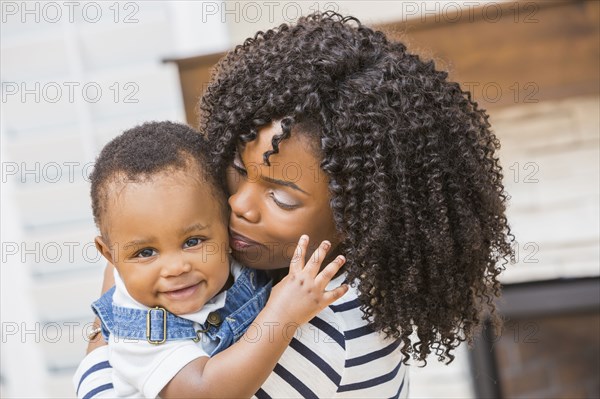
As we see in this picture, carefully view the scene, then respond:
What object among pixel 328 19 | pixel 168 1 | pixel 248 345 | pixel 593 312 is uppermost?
pixel 168 1

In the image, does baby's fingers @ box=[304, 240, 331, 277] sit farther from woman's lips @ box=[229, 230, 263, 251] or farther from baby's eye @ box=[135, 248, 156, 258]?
baby's eye @ box=[135, 248, 156, 258]

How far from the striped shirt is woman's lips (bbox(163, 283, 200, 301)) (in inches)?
7.5

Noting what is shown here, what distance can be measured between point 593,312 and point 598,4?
891 mm

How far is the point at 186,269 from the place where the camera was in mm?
1350

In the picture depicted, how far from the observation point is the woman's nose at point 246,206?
1336 mm

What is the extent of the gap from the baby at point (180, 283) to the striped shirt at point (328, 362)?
0.28ft

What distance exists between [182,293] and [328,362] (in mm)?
276

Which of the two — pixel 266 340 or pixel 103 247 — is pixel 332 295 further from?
pixel 103 247

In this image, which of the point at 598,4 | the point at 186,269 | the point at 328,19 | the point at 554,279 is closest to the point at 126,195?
the point at 186,269

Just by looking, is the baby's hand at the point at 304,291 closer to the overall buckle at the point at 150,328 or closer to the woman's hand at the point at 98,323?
the overall buckle at the point at 150,328

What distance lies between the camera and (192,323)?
1395mm

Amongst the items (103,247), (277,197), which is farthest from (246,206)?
(103,247)

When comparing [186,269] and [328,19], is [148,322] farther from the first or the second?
[328,19]

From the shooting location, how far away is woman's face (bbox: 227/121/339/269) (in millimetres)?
1312
